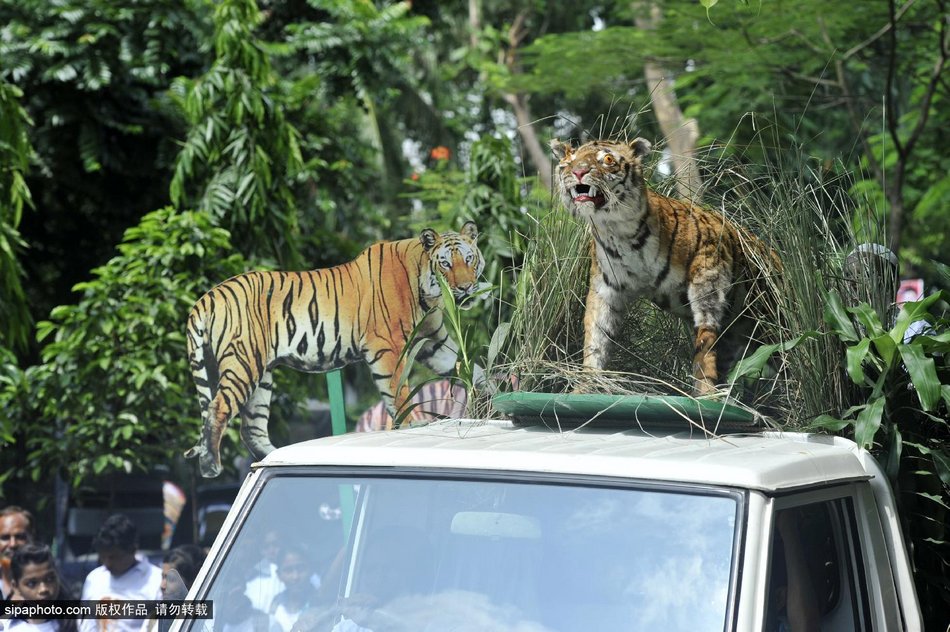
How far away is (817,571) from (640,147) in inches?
62.8

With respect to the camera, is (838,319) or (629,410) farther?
(838,319)

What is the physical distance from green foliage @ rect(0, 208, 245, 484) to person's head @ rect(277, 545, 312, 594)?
4.10 m

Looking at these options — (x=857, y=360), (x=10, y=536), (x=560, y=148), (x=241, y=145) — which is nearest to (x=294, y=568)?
(x=857, y=360)

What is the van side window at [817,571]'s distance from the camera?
245 centimetres

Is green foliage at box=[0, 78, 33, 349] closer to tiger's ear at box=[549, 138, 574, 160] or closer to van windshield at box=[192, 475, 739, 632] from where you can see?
tiger's ear at box=[549, 138, 574, 160]

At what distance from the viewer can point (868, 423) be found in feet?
9.70

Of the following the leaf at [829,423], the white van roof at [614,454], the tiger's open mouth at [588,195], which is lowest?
the leaf at [829,423]

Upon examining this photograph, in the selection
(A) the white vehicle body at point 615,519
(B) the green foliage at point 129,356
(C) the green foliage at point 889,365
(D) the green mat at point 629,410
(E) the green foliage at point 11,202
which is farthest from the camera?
(B) the green foliage at point 129,356

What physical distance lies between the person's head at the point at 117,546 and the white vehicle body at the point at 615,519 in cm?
294

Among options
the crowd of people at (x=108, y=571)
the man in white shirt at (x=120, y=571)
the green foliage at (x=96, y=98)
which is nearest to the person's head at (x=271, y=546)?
the crowd of people at (x=108, y=571)

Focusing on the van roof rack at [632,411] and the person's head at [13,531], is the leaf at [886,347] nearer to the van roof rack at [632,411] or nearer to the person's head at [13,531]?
the van roof rack at [632,411]

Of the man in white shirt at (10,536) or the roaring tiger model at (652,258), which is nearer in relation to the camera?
the roaring tiger model at (652,258)

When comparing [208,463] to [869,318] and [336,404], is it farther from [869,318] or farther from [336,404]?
[869,318]

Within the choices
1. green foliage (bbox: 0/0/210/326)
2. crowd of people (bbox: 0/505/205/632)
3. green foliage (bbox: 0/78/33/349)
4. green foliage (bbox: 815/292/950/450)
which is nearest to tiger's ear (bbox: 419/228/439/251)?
crowd of people (bbox: 0/505/205/632)
